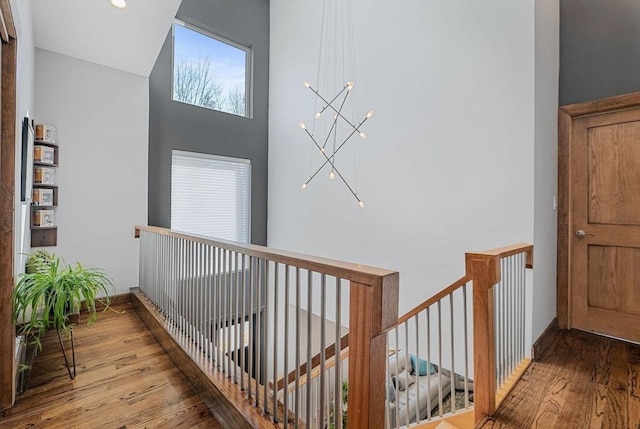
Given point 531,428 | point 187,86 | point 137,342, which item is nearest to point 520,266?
point 531,428

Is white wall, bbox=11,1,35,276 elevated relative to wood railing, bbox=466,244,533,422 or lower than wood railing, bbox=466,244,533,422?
elevated

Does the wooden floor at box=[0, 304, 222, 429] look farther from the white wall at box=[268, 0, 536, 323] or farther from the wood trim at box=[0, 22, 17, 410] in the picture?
the white wall at box=[268, 0, 536, 323]

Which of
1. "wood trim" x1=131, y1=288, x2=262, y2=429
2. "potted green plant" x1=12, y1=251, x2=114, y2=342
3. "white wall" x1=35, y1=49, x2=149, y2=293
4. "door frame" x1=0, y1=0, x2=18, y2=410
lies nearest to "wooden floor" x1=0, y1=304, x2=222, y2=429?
"wood trim" x1=131, y1=288, x2=262, y2=429

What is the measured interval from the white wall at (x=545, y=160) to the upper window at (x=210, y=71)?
420 centimetres

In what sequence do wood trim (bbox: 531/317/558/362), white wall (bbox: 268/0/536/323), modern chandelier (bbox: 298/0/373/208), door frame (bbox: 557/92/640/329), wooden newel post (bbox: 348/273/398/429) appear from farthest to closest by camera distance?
modern chandelier (bbox: 298/0/373/208)
door frame (bbox: 557/92/640/329)
white wall (bbox: 268/0/536/323)
wood trim (bbox: 531/317/558/362)
wooden newel post (bbox: 348/273/398/429)

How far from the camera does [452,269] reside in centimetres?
321

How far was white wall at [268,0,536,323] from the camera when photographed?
269 centimetres

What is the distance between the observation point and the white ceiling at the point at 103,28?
2904 millimetres

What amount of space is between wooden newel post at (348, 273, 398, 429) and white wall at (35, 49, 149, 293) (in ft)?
12.1

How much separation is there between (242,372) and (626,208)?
318 cm

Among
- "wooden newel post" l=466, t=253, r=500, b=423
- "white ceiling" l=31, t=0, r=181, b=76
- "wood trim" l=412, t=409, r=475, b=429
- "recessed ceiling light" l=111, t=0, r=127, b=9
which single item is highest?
"recessed ceiling light" l=111, t=0, r=127, b=9

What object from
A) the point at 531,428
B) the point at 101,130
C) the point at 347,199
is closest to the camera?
the point at 531,428

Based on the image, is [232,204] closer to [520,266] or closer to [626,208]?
[520,266]

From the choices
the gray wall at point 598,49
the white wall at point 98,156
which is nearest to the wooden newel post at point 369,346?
the gray wall at point 598,49
